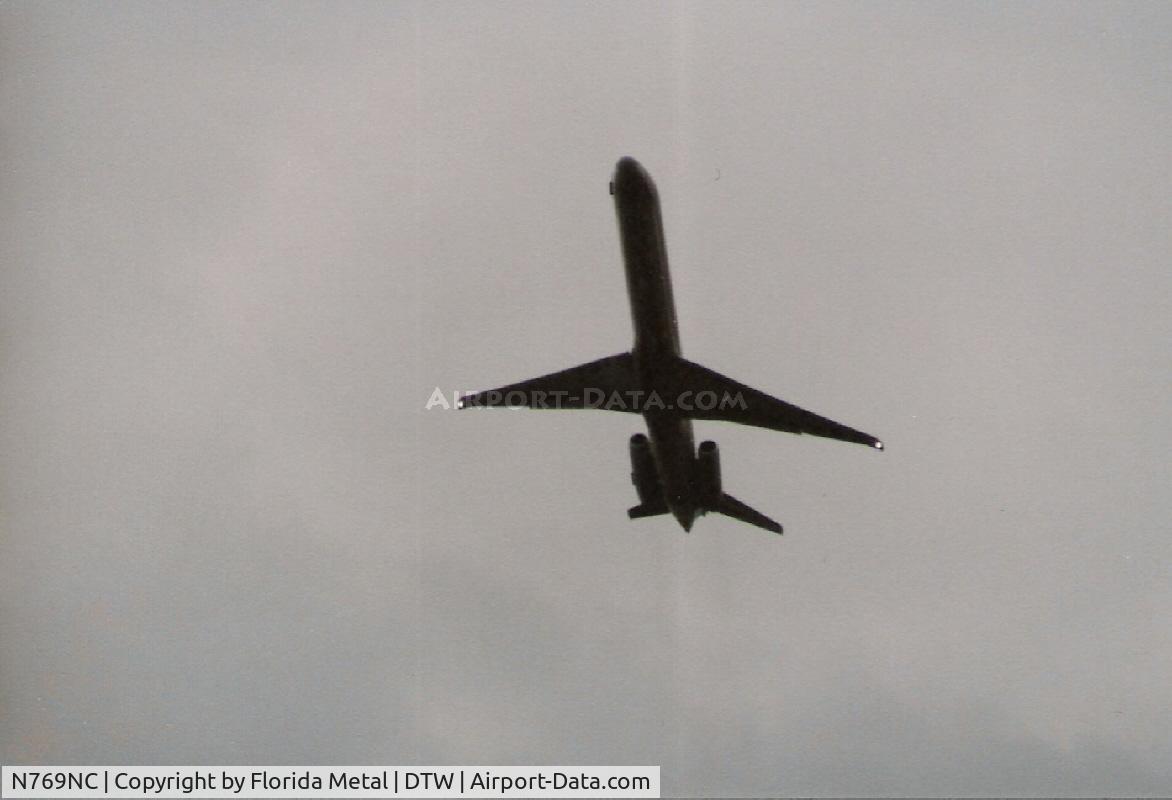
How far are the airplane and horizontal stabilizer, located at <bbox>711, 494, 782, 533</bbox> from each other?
0.24 ft

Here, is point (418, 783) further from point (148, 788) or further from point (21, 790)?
point (21, 790)

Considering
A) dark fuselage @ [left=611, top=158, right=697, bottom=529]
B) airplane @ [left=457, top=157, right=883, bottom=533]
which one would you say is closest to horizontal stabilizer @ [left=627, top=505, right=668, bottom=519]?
airplane @ [left=457, top=157, right=883, bottom=533]

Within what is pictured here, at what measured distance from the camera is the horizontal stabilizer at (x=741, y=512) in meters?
42.8

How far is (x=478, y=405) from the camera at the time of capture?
40500 millimetres

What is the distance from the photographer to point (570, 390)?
132ft

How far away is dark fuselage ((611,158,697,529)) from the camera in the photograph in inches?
1357

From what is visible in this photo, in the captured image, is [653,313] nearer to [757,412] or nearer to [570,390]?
[570,390]

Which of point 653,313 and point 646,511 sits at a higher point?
point 653,313

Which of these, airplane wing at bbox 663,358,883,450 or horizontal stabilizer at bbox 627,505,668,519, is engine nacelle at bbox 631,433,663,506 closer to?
horizontal stabilizer at bbox 627,505,668,519

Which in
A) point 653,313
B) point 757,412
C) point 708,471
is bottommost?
point 708,471

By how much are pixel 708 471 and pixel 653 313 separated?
8500 mm

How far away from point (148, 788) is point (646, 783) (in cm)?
1549

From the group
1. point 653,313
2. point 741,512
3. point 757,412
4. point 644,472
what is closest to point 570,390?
point 644,472

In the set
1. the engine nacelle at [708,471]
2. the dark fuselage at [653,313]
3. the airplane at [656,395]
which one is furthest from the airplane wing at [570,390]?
the engine nacelle at [708,471]
